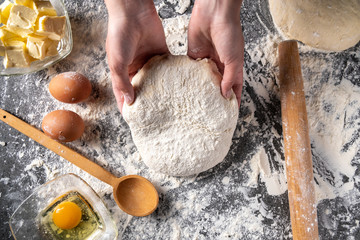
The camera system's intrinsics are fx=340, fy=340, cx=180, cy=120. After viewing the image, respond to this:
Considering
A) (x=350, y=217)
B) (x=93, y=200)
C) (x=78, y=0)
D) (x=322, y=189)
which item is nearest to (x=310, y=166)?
(x=322, y=189)

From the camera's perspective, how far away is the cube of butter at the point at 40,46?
1.44 metres

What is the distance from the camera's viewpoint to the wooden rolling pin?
53.3 inches

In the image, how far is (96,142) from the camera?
5.08 feet

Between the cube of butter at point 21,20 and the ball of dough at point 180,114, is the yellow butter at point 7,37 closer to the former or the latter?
the cube of butter at point 21,20

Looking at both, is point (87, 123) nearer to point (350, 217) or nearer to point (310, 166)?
point (310, 166)

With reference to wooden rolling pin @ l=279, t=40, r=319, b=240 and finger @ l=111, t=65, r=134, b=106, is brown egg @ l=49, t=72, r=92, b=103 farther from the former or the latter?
wooden rolling pin @ l=279, t=40, r=319, b=240

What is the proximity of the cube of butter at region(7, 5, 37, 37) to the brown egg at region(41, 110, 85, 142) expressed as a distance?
36 centimetres

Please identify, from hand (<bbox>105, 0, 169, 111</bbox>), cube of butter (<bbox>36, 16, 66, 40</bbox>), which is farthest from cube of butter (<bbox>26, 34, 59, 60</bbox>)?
hand (<bbox>105, 0, 169, 111</bbox>)

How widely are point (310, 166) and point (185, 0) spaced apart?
3.04 ft

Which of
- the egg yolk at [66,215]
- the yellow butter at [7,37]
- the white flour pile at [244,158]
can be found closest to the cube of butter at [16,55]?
the yellow butter at [7,37]

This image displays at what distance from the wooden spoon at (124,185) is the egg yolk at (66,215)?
16 cm

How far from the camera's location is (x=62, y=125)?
4.66ft

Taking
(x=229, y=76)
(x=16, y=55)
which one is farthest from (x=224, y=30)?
(x=16, y=55)

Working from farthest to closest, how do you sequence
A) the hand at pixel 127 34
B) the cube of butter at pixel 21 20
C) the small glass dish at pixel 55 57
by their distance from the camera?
the small glass dish at pixel 55 57 → the cube of butter at pixel 21 20 → the hand at pixel 127 34
